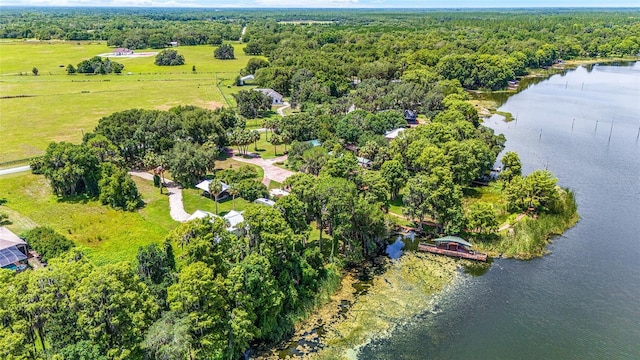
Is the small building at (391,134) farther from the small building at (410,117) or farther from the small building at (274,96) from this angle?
the small building at (274,96)

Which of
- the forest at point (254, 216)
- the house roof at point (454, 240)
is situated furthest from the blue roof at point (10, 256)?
the house roof at point (454, 240)

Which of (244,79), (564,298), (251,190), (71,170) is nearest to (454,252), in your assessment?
(564,298)

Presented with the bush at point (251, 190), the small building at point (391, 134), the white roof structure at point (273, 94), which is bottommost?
the bush at point (251, 190)

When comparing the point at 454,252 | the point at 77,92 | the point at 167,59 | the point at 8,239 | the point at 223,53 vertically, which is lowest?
the point at 454,252

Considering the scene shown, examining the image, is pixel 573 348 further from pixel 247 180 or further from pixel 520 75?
pixel 520 75

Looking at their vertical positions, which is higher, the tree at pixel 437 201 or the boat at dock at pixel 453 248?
the tree at pixel 437 201

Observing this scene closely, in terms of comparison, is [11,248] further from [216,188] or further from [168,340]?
[168,340]

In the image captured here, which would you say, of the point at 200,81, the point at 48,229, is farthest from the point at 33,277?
the point at 200,81
